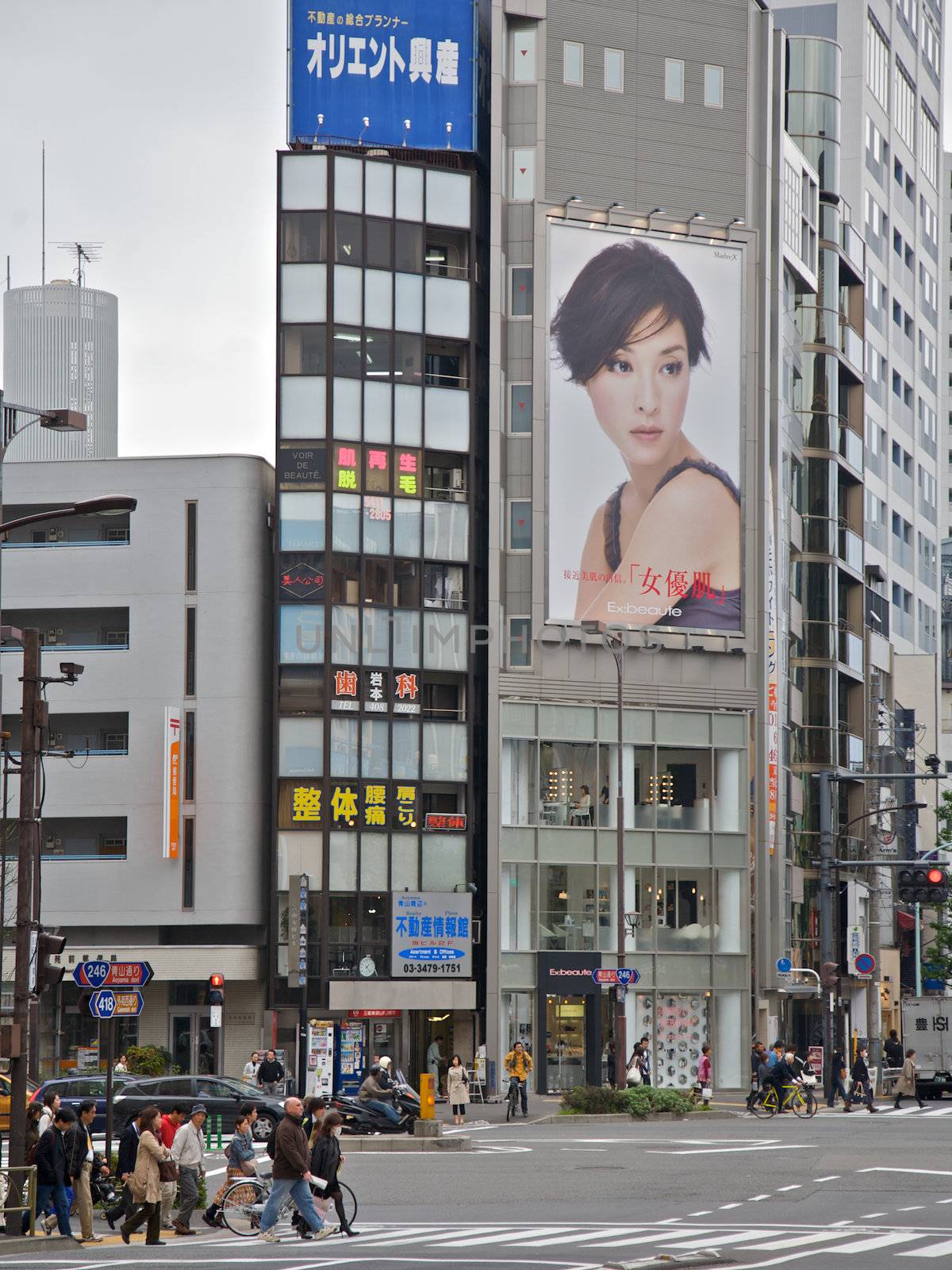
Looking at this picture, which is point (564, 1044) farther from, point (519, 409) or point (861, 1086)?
point (519, 409)

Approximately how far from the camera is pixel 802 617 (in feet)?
260

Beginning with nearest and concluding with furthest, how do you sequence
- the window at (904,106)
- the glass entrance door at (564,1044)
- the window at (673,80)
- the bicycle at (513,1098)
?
the bicycle at (513,1098) → the glass entrance door at (564,1044) → the window at (673,80) → the window at (904,106)

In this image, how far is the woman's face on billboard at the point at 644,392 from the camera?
6938cm

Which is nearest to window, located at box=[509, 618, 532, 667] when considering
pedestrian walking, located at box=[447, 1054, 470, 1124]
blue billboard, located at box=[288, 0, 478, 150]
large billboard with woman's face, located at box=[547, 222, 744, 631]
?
large billboard with woman's face, located at box=[547, 222, 744, 631]

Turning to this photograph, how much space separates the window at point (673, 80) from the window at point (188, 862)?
106 ft

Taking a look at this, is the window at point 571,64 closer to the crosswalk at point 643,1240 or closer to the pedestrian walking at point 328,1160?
the pedestrian walking at point 328,1160

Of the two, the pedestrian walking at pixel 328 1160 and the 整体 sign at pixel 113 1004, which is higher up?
the 整体 sign at pixel 113 1004

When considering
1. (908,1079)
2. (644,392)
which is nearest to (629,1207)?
(908,1079)

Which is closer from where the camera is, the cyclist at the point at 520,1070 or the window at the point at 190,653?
the cyclist at the point at 520,1070

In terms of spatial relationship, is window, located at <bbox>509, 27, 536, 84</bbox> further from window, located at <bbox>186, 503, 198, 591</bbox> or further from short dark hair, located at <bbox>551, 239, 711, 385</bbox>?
window, located at <bbox>186, 503, 198, 591</bbox>

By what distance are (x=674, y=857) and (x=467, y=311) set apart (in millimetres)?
20644

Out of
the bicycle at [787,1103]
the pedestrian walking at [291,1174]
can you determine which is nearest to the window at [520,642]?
the bicycle at [787,1103]

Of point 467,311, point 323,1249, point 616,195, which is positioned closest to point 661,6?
point 616,195

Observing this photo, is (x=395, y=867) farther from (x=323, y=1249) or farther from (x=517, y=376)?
(x=323, y=1249)
